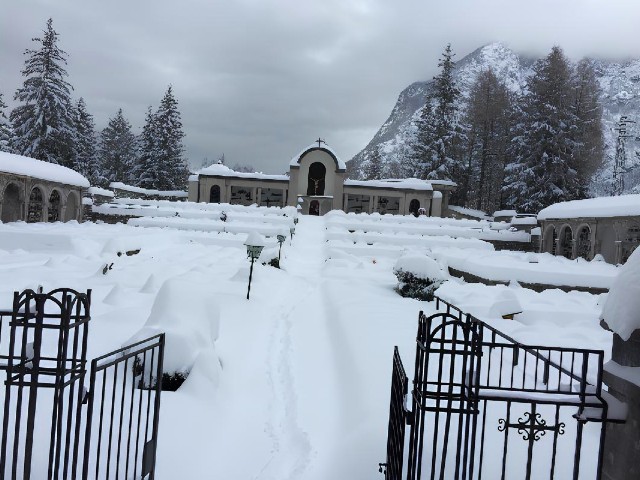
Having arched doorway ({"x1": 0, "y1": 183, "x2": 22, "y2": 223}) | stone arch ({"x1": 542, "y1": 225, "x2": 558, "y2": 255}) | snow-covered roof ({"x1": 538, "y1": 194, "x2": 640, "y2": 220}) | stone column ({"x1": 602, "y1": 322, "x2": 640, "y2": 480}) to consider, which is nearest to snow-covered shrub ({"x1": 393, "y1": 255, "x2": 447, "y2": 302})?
stone column ({"x1": 602, "y1": 322, "x2": 640, "y2": 480})

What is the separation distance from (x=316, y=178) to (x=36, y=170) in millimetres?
26014

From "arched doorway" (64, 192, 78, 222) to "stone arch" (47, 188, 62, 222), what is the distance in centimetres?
98

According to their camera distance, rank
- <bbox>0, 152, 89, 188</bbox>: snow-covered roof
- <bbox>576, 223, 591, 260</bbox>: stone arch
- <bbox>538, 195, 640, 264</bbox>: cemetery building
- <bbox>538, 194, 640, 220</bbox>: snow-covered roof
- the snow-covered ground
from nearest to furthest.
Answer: the snow-covered ground < <bbox>538, 194, 640, 220</bbox>: snow-covered roof < <bbox>538, 195, 640, 264</bbox>: cemetery building < <bbox>0, 152, 89, 188</bbox>: snow-covered roof < <bbox>576, 223, 591, 260</bbox>: stone arch

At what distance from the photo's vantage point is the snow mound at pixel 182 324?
6133 millimetres

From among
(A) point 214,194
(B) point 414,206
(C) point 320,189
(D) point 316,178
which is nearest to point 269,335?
(C) point 320,189

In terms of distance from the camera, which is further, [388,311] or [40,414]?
[388,311]

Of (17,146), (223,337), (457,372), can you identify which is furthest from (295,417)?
(17,146)

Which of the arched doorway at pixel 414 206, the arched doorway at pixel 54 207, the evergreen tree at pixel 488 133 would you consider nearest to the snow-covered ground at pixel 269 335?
the arched doorway at pixel 54 207

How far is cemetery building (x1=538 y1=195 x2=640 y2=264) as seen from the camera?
898 inches

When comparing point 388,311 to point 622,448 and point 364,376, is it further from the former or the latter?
point 622,448

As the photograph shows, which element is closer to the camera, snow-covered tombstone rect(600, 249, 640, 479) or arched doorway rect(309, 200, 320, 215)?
snow-covered tombstone rect(600, 249, 640, 479)

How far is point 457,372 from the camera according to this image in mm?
6984

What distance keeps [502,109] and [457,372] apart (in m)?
49.2

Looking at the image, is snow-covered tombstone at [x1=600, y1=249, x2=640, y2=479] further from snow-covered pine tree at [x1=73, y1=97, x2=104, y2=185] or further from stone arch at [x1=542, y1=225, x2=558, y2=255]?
snow-covered pine tree at [x1=73, y1=97, x2=104, y2=185]
